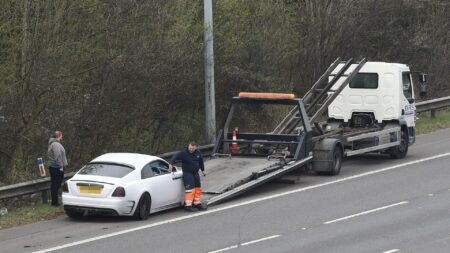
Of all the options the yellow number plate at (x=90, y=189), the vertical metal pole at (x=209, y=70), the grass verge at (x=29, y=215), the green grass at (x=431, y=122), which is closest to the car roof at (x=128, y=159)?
the yellow number plate at (x=90, y=189)

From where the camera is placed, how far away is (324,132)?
24.7 meters

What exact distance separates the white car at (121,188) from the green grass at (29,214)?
0.65 meters

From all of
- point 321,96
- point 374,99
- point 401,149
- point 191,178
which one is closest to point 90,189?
point 191,178

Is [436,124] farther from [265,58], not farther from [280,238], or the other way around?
[280,238]

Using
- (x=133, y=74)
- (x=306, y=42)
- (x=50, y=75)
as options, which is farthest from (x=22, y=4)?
(x=306, y=42)

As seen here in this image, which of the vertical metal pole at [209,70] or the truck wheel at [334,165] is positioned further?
the vertical metal pole at [209,70]

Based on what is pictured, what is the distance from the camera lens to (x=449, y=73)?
4106cm

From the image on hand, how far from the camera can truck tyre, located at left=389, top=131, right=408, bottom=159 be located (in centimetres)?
2625

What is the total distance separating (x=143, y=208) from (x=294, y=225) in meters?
3.07

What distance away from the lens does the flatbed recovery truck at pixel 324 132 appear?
21578 mm

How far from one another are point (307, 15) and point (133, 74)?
1175 cm

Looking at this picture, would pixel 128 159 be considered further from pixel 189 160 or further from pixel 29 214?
pixel 29 214

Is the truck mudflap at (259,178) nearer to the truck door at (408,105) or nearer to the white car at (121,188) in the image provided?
the white car at (121,188)

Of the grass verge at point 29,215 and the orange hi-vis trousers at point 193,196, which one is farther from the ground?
the orange hi-vis trousers at point 193,196
